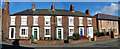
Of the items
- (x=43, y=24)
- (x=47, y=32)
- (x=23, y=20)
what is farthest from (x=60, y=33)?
(x=23, y=20)

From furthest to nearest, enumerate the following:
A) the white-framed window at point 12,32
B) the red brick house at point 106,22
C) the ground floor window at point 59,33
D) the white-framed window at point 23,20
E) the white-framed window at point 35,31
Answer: the red brick house at point 106,22 < the white-framed window at point 23,20 < the white-framed window at point 35,31 < the ground floor window at point 59,33 < the white-framed window at point 12,32

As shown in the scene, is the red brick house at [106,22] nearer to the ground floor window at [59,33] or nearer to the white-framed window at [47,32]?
the ground floor window at [59,33]

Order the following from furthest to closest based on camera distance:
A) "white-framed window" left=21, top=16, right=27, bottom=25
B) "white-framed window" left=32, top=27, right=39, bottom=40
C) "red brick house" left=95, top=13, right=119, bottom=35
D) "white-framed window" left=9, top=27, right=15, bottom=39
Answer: "red brick house" left=95, top=13, right=119, bottom=35, "white-framed window" left=21, top=16, right=27, bottom=25, "white-framed window" left=32, top=27, right=39, bottom=40, "white-framed window" left=9, top=27, right=15, bottom=39

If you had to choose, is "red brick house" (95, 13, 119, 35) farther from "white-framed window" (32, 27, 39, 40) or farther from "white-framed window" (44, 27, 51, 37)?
"white-framed window" (32, 27, 39, 40)

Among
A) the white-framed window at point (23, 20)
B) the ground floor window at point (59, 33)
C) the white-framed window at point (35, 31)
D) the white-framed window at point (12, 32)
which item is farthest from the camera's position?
the white-framed window at point (23, 20)

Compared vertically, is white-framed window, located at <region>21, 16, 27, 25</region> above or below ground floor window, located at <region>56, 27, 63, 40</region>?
above

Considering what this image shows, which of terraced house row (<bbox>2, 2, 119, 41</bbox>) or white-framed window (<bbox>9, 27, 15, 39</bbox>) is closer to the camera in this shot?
white-framed window (<bbox>9, 27, 15, 39</bbox>)

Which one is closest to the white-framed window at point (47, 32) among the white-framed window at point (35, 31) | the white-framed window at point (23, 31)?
the white-framed window at point (35, 31)

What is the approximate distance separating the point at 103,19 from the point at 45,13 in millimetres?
16566

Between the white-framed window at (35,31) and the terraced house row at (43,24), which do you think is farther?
the white-framed window at (35,31)

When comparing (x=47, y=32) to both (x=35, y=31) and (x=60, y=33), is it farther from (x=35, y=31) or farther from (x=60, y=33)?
(x=60, y=33)

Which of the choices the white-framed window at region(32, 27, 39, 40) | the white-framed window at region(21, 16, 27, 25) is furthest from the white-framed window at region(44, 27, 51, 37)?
the white-framed window at region(21, 16, 27, 25)

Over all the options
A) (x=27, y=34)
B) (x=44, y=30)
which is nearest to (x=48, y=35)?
(x=44, y=30)

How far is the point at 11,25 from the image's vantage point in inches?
805
